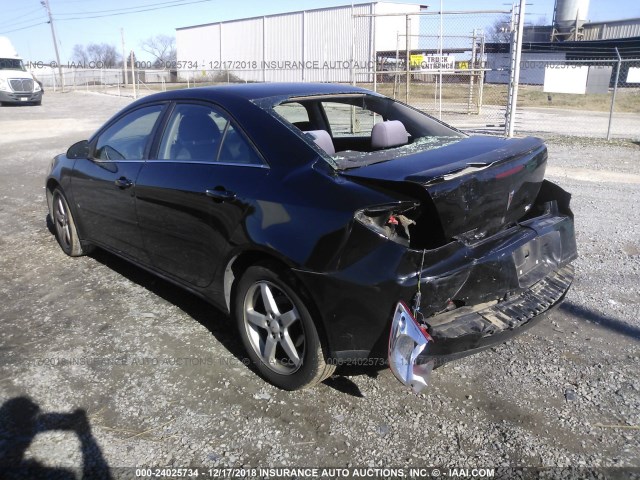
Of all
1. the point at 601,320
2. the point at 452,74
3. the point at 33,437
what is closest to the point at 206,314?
the point at 33,437

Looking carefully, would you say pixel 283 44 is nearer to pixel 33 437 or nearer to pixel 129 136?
pixel 129 136

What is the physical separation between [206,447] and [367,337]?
0.97m

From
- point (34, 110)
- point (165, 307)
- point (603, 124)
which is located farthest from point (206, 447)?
point (34, 110)

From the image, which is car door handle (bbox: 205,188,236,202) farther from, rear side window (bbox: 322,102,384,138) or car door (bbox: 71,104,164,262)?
rear side window (bbox: 322,102,384,138)

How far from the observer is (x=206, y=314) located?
4141 millimetres

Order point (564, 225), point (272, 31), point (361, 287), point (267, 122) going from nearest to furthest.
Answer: point (361, 287) < point (267, 122) < point (564, 225) < point (272, 31)

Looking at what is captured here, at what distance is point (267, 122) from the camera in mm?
3199

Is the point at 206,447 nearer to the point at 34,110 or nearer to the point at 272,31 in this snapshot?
the point at 34,110

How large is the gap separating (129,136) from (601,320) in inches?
152

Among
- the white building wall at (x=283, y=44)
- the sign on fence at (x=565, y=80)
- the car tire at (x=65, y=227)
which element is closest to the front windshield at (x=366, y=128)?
the car tire at (x=65, y=227)

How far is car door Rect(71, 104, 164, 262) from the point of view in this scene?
4.11 m

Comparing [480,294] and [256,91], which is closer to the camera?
[480,294]

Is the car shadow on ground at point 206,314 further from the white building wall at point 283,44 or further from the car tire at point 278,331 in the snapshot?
the white building wall at point 283,44

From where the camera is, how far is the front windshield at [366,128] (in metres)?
3.36
